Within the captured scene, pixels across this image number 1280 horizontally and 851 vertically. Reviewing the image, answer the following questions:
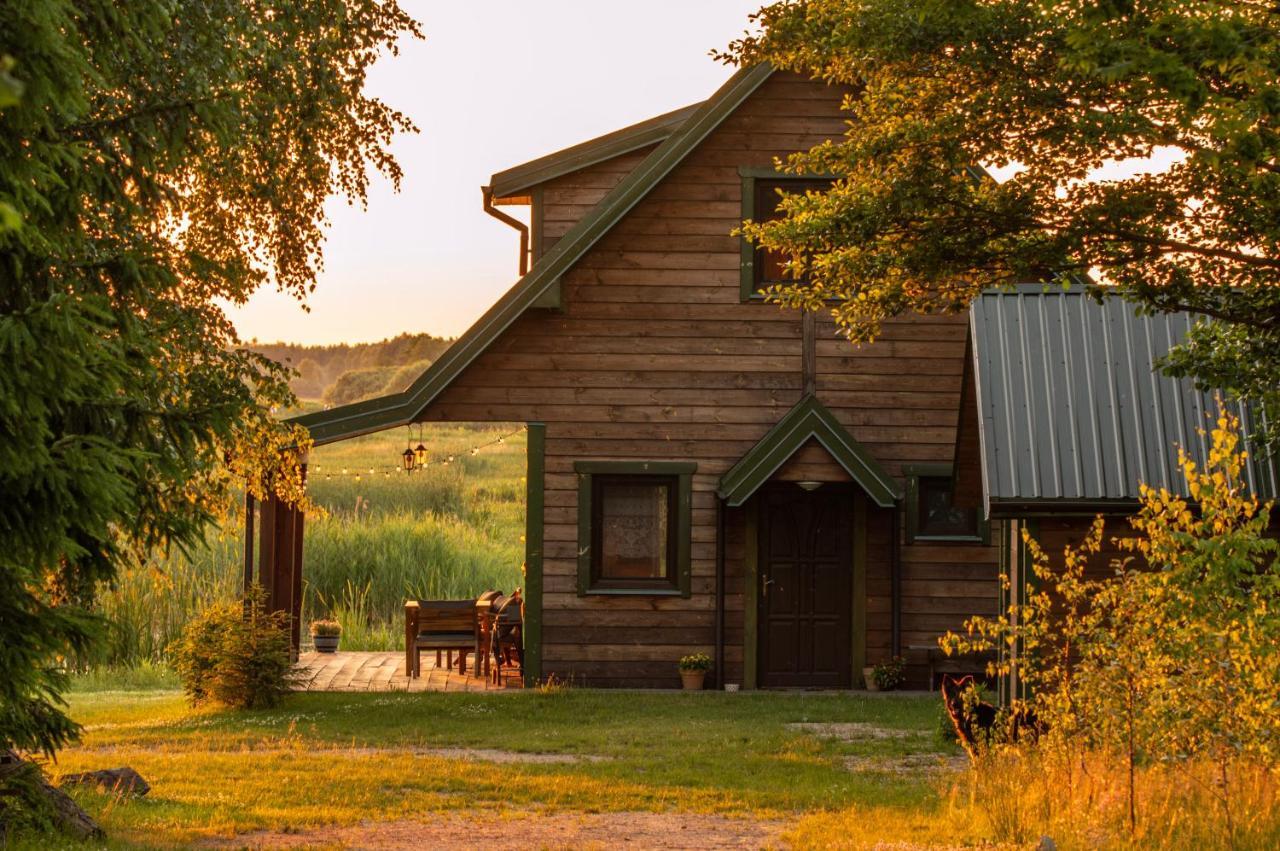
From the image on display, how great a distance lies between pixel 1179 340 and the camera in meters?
13.6

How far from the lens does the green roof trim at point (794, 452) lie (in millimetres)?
16266

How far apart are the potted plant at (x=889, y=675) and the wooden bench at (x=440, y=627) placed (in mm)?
4613

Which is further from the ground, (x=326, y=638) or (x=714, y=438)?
(x=714, y=438)

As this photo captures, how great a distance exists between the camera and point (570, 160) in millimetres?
18188

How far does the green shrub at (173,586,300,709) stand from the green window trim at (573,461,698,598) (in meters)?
3.28

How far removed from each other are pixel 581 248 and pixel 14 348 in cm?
1041

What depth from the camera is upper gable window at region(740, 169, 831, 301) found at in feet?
55.2

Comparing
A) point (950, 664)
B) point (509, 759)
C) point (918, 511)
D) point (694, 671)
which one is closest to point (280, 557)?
point (694, 671)

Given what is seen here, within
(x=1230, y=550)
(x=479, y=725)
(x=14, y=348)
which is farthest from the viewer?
(x=479, y=725)

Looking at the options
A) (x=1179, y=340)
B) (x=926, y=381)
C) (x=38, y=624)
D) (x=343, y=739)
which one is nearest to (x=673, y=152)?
(x=926, y=381)

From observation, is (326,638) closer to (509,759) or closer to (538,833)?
(509,759)

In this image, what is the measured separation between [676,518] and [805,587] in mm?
1689

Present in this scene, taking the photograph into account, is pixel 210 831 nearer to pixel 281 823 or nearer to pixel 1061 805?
pixel 281 823

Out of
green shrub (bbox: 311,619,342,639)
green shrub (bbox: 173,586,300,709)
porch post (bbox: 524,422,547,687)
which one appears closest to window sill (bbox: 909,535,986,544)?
porch post (bbox: 524,422,547,687)
